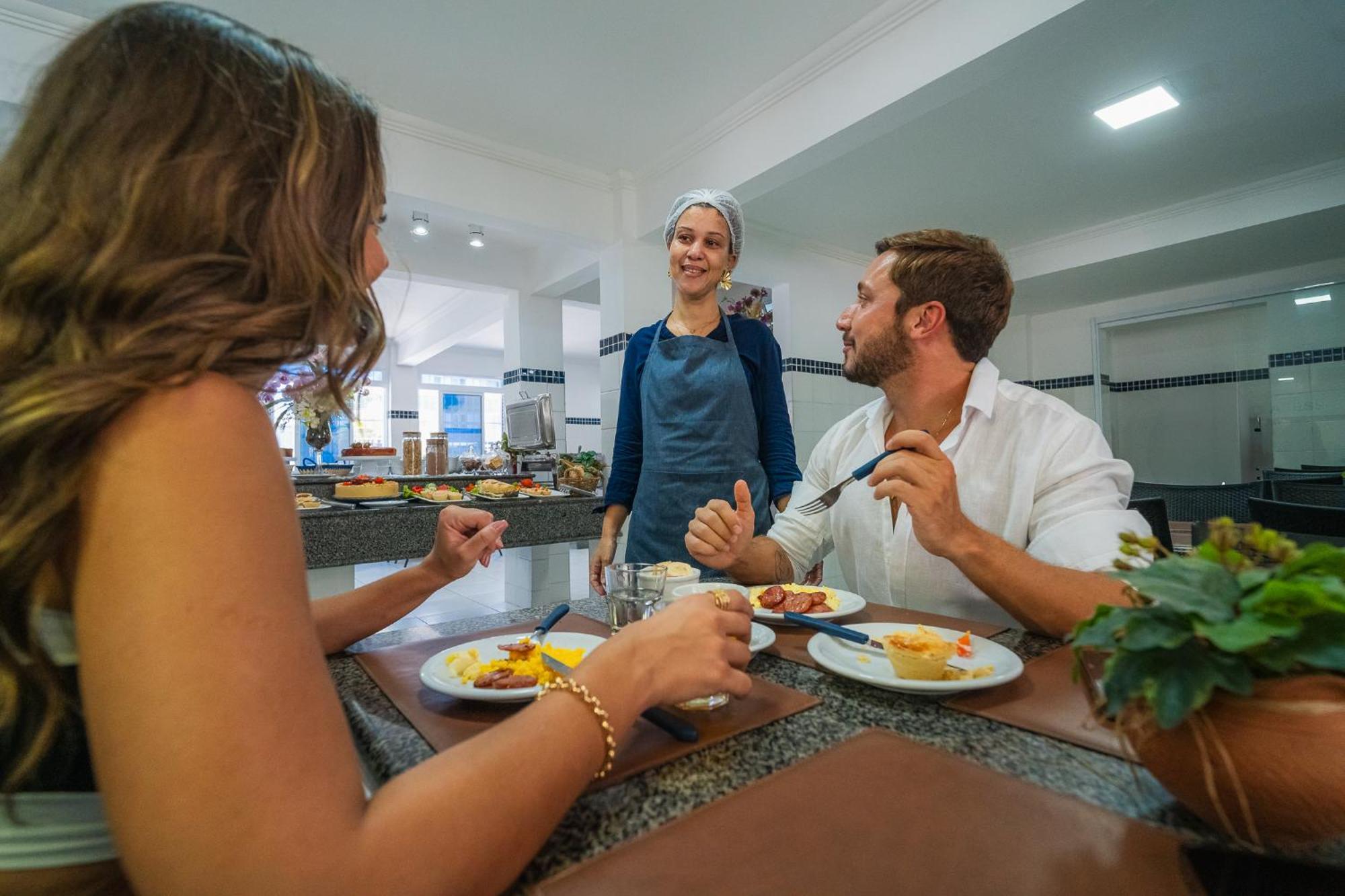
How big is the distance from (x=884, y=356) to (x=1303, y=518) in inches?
64.3

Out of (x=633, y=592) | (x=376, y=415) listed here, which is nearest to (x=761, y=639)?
(x=633, y=592)

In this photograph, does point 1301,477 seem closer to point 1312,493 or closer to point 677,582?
point 1312,493

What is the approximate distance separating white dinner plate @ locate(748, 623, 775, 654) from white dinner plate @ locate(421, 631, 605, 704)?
24cm

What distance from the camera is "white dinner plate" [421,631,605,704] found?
0.79m

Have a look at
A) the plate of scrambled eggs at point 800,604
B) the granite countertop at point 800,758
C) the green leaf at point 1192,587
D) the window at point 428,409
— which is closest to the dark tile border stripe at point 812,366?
the plate of scrambled eggs at point 800,604

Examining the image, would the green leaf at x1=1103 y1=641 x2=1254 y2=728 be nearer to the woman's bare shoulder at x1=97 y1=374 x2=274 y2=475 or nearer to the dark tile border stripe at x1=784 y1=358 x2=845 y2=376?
the woman's bare shoulder at x1=97 y1=374 x2=274 y2=475

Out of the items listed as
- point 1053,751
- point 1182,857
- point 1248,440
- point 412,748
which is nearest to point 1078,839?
point 1182,857

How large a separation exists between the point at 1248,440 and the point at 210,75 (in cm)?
817

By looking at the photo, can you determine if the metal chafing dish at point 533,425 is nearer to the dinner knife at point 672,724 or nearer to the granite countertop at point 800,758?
the granite countertop at point 800,758

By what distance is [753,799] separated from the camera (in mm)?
572

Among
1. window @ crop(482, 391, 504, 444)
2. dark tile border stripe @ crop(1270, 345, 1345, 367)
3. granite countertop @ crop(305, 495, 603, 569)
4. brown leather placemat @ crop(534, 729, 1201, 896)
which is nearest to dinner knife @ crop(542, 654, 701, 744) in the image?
brown leather placemat @ crop(534, 729, 1201, 896)

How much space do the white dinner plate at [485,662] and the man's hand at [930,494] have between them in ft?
1.97

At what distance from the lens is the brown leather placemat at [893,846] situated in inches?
18.2

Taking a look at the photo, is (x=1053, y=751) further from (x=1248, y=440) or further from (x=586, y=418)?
(x=586, y=418)
